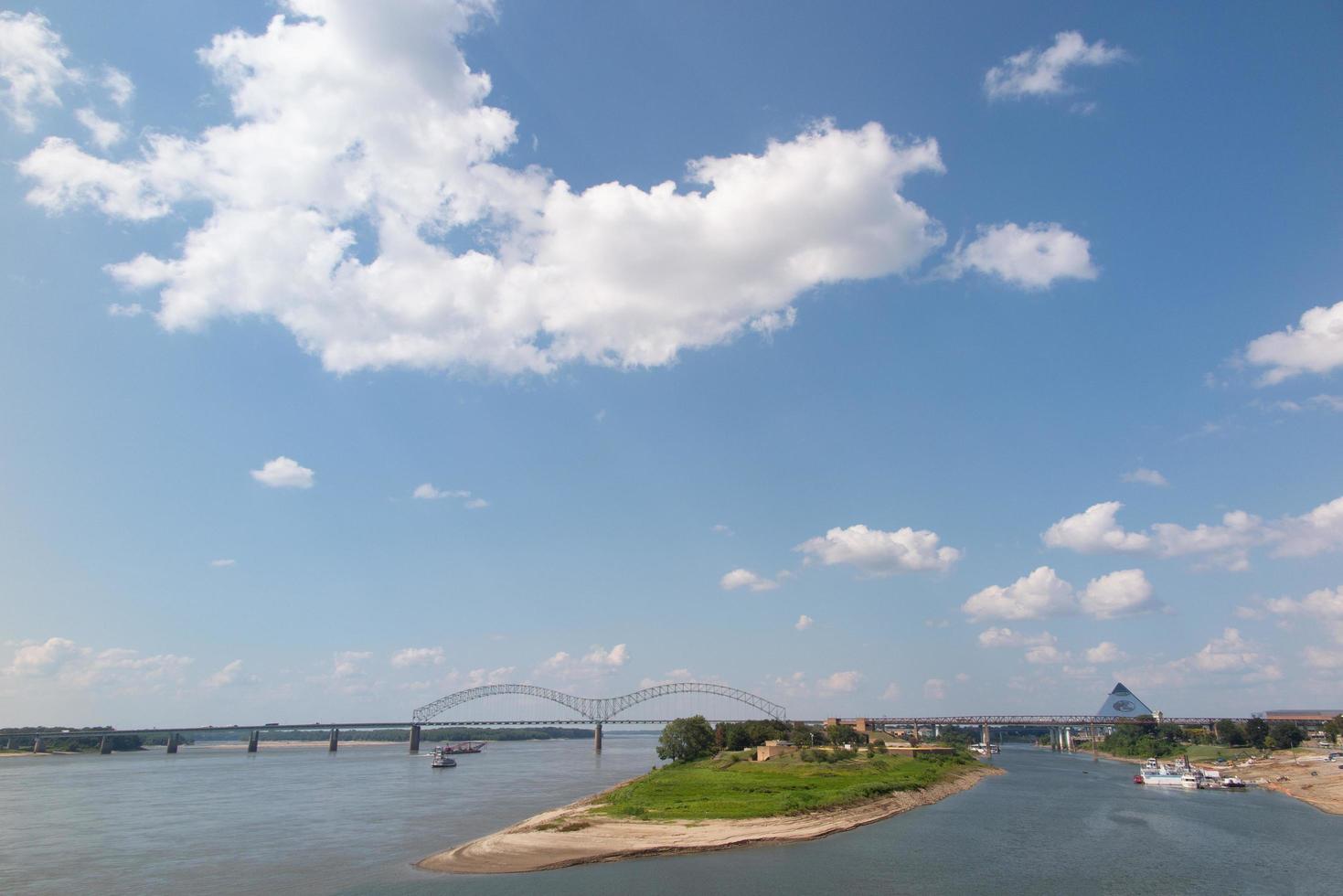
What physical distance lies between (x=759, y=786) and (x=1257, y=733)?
462 ft

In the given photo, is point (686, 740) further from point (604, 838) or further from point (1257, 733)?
point (1257, 733)

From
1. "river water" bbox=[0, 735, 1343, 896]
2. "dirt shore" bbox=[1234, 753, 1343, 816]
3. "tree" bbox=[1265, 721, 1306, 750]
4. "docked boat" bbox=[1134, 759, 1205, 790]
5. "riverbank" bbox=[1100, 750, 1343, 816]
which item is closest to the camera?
"river water" bbox=[0, 735, 1343, 896]

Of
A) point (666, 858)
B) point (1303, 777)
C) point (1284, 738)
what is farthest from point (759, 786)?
point (1284, 738)

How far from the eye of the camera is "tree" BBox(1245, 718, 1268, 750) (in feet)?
503

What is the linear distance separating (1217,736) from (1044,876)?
7003 inches

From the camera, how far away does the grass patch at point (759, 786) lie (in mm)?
60812

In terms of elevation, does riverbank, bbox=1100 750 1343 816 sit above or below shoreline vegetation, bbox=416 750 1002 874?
below

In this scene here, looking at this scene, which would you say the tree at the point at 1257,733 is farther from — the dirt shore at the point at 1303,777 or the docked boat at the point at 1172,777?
the docked boat at the point at 1172,777

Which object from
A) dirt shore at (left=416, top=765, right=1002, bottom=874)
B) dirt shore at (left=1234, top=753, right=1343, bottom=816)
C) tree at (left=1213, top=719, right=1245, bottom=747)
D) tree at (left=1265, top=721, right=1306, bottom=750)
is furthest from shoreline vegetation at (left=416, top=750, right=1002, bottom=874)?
tree at (left=1213, top=719, right=1245, bottom=747)

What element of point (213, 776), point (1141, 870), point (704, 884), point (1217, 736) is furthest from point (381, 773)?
point (1217, 736)

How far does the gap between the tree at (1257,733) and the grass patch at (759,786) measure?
89020 millimetres

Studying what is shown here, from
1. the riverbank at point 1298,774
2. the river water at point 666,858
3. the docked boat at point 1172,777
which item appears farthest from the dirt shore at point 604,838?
the docked boat at point 1172,777

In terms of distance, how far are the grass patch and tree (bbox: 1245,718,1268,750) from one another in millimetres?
89020

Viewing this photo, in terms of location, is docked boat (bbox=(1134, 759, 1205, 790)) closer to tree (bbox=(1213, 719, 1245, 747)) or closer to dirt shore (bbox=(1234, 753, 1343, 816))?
dirt shore (bbox=(1234, 753, 1343, 816))
